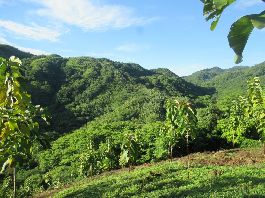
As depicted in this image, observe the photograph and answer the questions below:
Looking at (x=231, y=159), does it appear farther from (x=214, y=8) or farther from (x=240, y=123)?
(x=214, y=8)

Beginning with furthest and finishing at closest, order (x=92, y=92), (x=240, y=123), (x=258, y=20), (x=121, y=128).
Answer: (x=92, y=92) < (x=121, y=128) < (x=240, y=123) < (x=258, y=20)

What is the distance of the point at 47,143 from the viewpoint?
9.85m

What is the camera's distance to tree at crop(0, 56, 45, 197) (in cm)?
790

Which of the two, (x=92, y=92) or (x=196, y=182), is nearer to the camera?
(x=196, y=182)

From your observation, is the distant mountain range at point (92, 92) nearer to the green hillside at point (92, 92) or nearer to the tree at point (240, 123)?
the green hillside at point (92, 92)

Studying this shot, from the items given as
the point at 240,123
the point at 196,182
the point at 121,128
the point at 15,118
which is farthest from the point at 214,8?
the point at 121,128

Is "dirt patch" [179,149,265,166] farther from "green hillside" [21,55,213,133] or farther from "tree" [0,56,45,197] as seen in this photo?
"green hillside" [21,55,213,133]

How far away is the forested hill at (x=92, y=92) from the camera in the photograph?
11731cm

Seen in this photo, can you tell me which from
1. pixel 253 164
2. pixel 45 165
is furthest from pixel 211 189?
pixel 45 165

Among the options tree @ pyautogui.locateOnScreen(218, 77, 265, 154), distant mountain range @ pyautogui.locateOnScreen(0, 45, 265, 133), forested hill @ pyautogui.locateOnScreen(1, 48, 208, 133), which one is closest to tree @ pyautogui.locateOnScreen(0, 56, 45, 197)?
tree @ pyautogui.locateOnScreen(218, 77, 265, 154)

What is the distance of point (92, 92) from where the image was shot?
151 metres

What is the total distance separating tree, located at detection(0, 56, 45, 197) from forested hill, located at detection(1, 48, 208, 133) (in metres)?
92.9

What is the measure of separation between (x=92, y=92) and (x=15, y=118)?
14407 centimetres

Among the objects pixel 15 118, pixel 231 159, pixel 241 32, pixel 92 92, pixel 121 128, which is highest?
pixel 92 92
